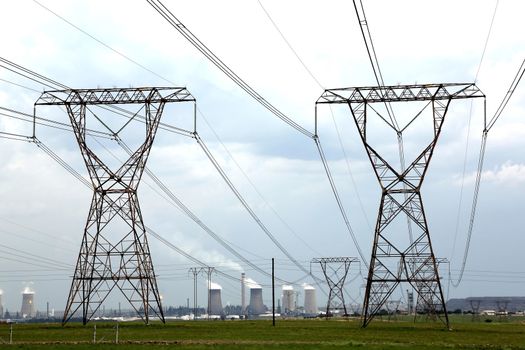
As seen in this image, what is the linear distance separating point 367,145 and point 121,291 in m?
25.2

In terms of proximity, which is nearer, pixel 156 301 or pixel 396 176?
pixel 396 176

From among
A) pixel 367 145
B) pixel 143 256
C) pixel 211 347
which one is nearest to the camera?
pixel 211 347

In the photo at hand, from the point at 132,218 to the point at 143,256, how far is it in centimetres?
385

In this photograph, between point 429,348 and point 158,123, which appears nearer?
point 429,348

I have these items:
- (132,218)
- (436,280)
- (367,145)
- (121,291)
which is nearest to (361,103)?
(367,145)

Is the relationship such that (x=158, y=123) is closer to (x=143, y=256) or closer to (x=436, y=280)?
(x=143, y=256)

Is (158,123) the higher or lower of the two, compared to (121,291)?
higher

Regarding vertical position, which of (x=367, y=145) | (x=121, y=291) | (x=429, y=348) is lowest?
(x=429, y=348)

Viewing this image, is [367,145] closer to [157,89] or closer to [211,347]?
[157,89]

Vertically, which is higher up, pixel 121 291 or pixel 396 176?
pixel 396 176

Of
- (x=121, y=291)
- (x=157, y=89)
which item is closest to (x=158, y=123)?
(x=157, y=89)

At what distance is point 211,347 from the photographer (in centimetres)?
4438

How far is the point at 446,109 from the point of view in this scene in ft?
221

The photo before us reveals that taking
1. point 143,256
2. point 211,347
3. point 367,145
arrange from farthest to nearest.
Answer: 1. point 143,256
2. point 367,145
3. point 211,347
